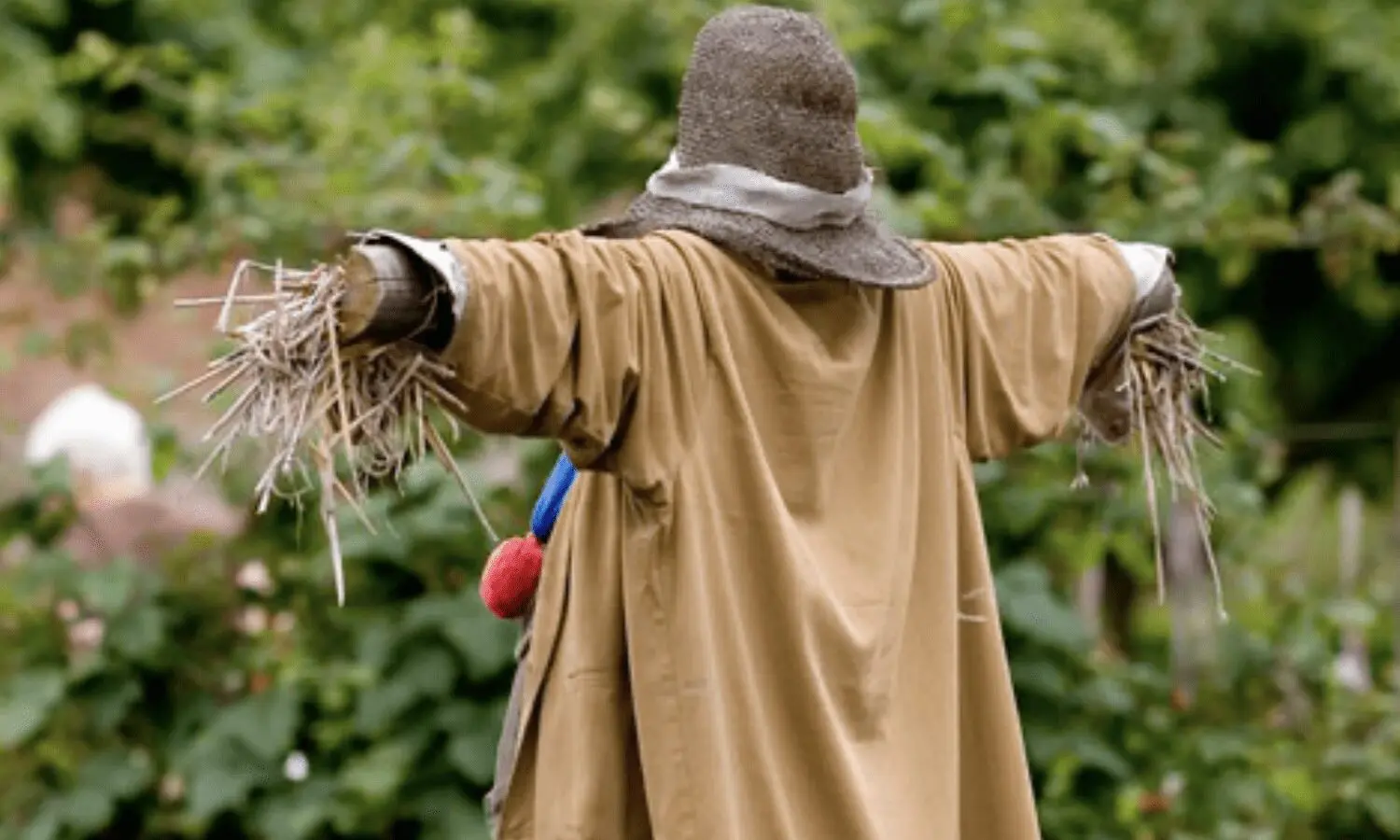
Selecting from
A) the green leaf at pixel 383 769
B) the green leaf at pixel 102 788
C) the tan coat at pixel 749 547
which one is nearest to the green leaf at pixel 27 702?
the green leaf at pixel 102 788

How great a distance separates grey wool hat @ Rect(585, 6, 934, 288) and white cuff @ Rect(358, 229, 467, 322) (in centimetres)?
36

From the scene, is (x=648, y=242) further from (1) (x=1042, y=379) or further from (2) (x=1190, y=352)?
(2) (x=1190, y=352)

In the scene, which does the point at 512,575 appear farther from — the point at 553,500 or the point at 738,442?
the point at 738,442

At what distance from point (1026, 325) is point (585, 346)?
70 cm

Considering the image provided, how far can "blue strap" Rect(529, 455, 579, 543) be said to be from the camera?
2.63 m

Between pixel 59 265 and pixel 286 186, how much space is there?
1.55ft

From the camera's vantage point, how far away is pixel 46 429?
4.81 meters

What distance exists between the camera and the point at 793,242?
246 centimetres

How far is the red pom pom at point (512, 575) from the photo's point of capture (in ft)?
8.64

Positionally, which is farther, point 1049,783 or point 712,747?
point 1049,783

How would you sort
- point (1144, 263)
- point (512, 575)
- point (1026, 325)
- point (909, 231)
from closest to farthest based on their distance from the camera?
point (512, 575), point (1026, 325), point (1144, 263), point (909, 231)

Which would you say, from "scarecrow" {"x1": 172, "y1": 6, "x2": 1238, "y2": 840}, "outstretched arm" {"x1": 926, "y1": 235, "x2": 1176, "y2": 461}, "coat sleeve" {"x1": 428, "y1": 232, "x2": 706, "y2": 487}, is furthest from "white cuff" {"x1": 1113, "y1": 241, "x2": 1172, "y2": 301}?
"coat sleeve" {"x1": 428, "y1": 232, "x2": 706, "y2": 487}

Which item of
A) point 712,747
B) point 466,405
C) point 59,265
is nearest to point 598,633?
point 712,747

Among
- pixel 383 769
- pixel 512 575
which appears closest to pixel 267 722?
pixel 383 769
